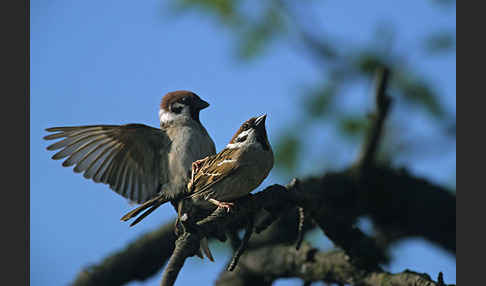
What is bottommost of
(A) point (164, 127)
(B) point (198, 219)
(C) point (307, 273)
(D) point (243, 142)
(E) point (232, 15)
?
(C) point (307, 273)

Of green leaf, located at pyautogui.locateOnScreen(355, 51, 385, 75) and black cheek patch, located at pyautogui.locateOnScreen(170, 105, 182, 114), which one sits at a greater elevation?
green leaf, located at pyautogui.locateOnScreen(355, 51, 385, 75)

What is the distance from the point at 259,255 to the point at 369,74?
2.23 m

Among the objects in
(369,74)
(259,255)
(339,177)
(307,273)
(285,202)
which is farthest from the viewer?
(369,74)

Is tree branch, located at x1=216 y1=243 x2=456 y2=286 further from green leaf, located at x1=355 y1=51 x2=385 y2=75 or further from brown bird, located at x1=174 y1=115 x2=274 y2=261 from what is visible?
green leaf, located at x1=355 y1=51 x2=385 y2=75

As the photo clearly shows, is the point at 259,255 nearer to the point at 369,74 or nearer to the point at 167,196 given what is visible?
the point at 167,196

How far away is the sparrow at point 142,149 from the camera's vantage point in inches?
110

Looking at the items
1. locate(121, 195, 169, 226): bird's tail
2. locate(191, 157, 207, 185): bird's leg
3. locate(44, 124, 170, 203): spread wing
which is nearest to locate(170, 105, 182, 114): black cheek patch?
locate(44, 124, 170, 203): spread wing

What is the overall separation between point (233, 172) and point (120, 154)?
0.94 meters

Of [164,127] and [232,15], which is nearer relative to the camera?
[164,127]

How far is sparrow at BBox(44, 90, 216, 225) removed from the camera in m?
2.81

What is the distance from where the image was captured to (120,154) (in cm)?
302

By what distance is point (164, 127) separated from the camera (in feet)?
10.3

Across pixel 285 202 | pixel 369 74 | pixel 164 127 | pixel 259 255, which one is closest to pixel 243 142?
pixel 285 202

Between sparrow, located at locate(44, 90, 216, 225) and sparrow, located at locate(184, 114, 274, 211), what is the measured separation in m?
0.30
